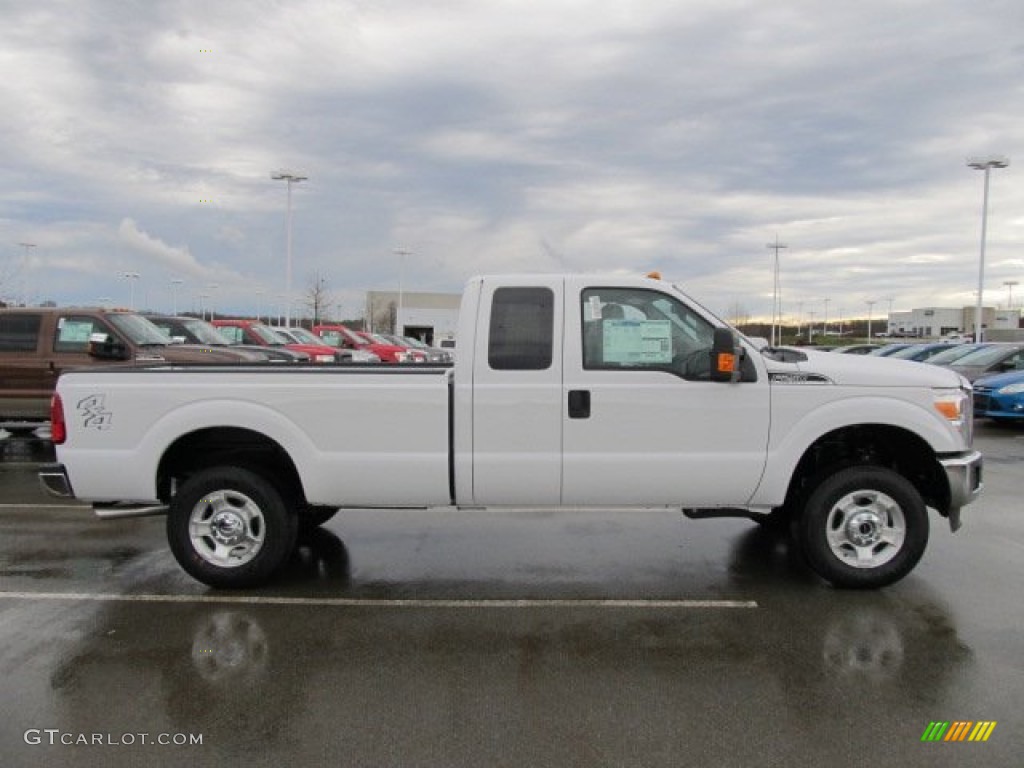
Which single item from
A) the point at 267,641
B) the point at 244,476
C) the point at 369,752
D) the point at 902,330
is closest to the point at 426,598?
the point at 267,641

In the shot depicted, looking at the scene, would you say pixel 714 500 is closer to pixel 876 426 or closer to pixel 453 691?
pixel 876 426

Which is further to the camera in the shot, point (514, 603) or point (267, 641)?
point (514, 603)

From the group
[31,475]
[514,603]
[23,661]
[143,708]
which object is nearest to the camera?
[143,708]

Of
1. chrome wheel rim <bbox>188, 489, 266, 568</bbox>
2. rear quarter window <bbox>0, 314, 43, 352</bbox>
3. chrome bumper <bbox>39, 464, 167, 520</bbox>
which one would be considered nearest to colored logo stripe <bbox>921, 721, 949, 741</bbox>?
chrome wheel rim <bbox>188, 489, 266, 568</bbox>

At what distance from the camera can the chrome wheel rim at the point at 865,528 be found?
4984 mm

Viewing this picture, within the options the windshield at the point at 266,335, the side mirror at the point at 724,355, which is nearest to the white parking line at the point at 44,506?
the side mirror at the point at 724,355

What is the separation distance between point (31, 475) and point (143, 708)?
23.4 feet

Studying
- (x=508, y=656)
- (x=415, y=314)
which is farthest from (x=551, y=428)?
(x=415, y=314)

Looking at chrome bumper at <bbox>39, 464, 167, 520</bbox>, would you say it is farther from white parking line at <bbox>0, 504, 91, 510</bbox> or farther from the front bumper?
the front bumper

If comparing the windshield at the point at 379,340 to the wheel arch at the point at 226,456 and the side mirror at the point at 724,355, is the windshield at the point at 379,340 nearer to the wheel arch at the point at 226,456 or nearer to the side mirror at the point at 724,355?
the wheel arch at the point at 226,456

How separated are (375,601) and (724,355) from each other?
2.70 metres

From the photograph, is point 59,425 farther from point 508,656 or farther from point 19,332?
point 19,332

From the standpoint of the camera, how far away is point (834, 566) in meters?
4.98

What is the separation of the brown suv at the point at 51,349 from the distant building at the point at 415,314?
57.3m
